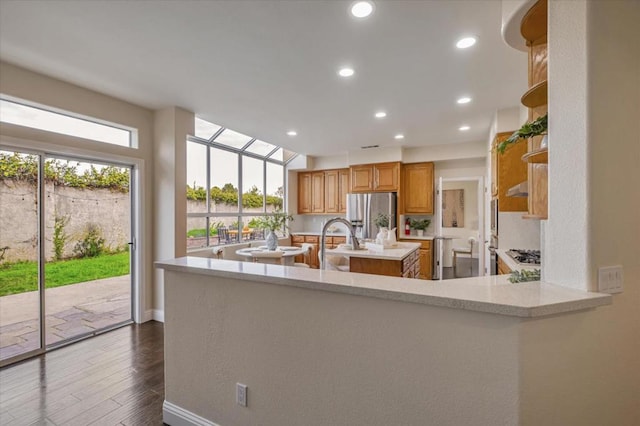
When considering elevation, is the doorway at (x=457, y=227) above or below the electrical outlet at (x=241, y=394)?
above

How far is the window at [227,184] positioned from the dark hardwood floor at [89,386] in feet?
6.20

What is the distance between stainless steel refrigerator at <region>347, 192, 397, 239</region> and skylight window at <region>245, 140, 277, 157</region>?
79.3 inches

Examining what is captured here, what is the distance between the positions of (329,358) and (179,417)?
119 centimetres

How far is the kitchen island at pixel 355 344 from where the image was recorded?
3.43 feet

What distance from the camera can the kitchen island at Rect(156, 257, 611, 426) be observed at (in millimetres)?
1045

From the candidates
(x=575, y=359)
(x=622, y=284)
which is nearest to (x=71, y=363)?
(x=575, y=359)

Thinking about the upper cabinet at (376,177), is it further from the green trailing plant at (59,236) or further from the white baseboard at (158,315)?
the green trailing plant at (59,236)

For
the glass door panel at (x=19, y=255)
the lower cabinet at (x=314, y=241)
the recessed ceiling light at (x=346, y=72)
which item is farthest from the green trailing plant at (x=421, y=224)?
the glass door panel at (x=19, y=255)

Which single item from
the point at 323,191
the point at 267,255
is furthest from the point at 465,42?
the point at 323,191

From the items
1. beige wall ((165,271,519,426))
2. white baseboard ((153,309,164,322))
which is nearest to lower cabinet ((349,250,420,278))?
beige wall ((165,271,519,426))

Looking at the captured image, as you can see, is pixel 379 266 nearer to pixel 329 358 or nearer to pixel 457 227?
pixel 329 358

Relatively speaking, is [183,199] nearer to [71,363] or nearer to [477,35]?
[71,363]

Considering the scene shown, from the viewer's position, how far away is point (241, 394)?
1602 mm

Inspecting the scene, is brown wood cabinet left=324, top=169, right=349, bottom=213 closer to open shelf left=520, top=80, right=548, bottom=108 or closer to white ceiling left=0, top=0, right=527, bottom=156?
white ceiling left=0, top=0, right=527, bottom=156
